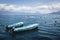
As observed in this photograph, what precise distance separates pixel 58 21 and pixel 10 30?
6.84 meters

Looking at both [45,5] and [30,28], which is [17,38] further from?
[45,5]

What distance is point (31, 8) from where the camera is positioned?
13.5 m

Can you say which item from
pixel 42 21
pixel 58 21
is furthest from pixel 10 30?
pixel 58 21

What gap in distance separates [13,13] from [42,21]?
184 inches

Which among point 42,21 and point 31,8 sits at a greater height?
point 31,8

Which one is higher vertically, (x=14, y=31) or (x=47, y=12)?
(x=47, y=12)

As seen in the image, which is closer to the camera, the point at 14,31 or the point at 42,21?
the point at 14,31

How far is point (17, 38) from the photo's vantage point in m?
10.4

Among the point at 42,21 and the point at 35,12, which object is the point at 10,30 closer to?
the point at 35,12

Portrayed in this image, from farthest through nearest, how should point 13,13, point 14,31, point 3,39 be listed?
point 13,13, point 14,31, point 3,39

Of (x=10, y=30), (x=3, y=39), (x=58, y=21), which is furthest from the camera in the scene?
(x=58, y=21)

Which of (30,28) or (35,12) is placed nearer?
(30,28)

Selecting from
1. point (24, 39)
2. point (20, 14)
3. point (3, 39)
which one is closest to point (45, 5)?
point (20, 14)

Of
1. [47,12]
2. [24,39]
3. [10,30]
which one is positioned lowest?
[24,39]
